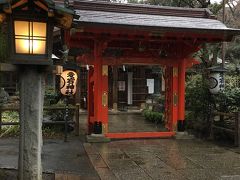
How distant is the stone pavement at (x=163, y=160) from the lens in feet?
23.6

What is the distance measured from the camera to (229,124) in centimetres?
1118

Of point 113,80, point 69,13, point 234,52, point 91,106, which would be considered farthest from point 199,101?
point 234,52

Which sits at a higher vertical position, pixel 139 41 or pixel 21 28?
pixel 139 41

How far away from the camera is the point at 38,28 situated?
209 inches

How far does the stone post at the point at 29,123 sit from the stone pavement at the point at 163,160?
1.90 meters

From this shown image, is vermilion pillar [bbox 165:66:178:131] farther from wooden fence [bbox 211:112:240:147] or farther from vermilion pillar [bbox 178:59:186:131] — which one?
wooden fence [bbox 211:112:240:147]

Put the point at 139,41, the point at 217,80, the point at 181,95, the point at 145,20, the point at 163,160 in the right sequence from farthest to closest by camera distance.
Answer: the point at 181,95
the point at 139,41
the point at 217,80
the point at 145,20
the point at 163,160

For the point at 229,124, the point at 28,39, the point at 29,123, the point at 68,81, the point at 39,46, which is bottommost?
the point at 229,124

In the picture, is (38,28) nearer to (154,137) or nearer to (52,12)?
(52,12)

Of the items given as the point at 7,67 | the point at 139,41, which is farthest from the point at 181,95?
the point at 7,67

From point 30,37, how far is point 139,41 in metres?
6.69

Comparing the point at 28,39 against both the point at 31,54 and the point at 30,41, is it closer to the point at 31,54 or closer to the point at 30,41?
the point at 30,41

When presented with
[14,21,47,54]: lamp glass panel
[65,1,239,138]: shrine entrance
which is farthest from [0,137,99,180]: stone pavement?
[14,21,47,54]: lamp glass panel

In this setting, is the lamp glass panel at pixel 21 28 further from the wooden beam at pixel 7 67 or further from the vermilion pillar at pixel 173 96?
the vermilion pillar at pixel 173 96
